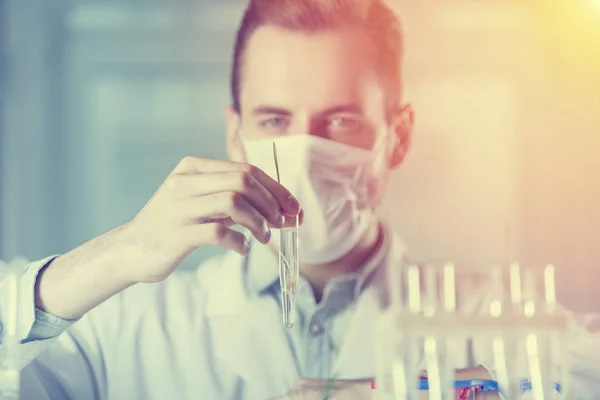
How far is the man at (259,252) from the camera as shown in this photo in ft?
4.50

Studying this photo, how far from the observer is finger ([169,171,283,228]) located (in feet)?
4.43

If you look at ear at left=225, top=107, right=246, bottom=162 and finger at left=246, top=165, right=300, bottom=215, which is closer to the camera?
finger at left=246, top=165, right=300, bottom=215

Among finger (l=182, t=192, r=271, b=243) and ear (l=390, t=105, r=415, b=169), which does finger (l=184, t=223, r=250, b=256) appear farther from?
ear (l=390, t=105, r=415, b=169)

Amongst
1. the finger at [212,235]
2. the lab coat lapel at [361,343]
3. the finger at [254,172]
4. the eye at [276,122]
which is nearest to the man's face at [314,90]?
the eye at [276,122]

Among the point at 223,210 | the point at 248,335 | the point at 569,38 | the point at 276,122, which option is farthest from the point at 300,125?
the point at 569,38

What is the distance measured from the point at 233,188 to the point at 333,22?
0.44 m

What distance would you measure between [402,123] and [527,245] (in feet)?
1.25

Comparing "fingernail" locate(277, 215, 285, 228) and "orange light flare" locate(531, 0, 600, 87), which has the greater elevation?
"orange light flare" locate(531, 0, 600, 87)

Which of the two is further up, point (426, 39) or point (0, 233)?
point (426, 39)

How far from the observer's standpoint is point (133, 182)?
1.49 meters

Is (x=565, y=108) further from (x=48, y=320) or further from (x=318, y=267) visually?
(x=48, y=320)

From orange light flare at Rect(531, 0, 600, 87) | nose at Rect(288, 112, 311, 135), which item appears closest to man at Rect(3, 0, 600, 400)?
nose at Rect(288, 112, 311, 135)

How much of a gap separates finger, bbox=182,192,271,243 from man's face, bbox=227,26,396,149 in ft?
0.65

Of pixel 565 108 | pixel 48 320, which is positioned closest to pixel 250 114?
pixel 48 320
